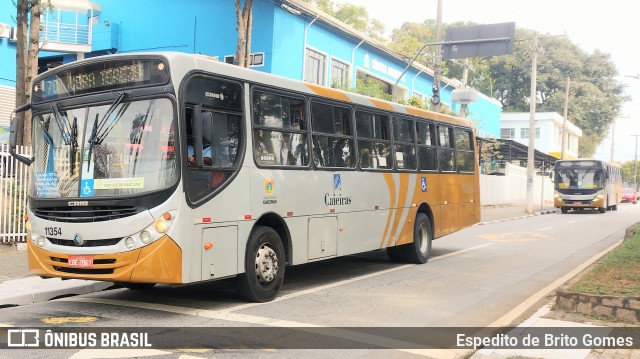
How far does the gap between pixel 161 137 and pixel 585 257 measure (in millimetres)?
10975

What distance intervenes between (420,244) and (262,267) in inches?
209

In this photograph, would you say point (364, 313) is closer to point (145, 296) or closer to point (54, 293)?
point (145, 296)

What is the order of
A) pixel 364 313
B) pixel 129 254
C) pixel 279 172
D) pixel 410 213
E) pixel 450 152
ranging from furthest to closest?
pixel 450 152
pixel 410 213
pixel 279 172
pixel 364 313
pixel 129 254

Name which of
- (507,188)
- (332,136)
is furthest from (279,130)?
(507,188)

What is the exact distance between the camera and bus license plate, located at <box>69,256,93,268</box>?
695cm

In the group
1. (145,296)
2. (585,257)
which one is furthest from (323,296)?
(585,257)

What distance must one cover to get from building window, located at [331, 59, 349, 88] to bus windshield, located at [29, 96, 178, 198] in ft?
65.5

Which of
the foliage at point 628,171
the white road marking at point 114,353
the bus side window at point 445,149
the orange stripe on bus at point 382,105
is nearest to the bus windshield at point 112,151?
the white road marking at point 114,353

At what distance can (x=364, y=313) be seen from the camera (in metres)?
7.69

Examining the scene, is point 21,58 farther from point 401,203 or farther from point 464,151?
point 464,151

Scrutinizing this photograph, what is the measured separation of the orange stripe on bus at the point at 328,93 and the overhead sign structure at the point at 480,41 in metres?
10.8

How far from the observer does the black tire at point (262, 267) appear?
25.8ft

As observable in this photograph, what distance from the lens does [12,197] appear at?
12.4 meters

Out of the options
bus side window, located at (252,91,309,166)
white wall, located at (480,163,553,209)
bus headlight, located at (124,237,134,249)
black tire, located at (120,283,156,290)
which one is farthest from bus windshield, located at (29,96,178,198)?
white wall, located at (480,163,553,209)
